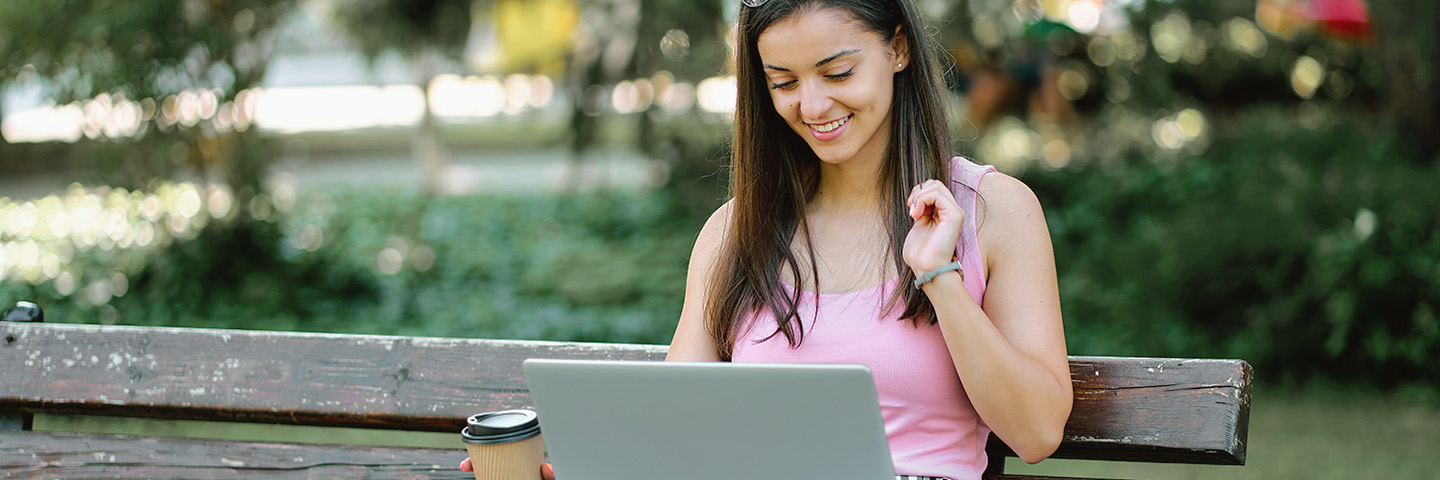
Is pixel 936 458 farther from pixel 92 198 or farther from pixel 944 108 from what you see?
pixel 92 198

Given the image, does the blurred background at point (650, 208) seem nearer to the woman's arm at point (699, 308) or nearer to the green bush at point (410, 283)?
the green bush at point (410, 283)

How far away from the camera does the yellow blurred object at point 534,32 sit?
273 inches

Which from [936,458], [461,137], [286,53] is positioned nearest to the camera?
[936,458]

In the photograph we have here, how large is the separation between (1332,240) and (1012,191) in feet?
10.9

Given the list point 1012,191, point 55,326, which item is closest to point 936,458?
point 1012,191

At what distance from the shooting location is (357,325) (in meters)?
5.91

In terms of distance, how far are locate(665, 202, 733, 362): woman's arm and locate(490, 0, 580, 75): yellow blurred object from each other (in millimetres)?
4743

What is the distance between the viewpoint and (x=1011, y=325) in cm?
180

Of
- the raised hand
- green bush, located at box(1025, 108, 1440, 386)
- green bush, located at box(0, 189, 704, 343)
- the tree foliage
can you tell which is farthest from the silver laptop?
the tree foliage

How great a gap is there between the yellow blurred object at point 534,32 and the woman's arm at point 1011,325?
5126 millimetres

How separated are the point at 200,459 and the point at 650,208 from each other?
5574mm

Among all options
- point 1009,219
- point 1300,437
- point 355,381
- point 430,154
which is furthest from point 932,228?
point 430,154

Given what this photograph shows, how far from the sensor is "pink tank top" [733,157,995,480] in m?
1.85

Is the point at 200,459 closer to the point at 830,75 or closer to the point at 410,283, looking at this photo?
the point at 830,75
